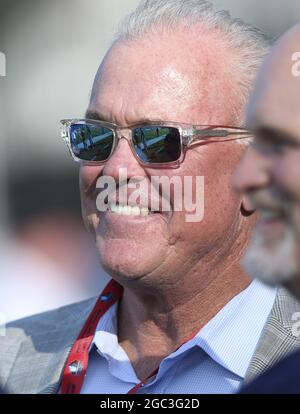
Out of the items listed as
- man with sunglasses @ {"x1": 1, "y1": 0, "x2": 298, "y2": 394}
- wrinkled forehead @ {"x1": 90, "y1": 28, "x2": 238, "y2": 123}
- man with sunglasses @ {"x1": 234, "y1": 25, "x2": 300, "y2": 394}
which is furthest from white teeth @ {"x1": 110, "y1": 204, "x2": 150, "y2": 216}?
man with sunglasses @ {"x1": 234, "y1": 25, "x2": 300, "y2": 394}

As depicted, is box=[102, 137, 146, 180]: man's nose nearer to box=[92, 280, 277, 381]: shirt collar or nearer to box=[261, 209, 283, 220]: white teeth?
box=[92, 280, 277, 381]: shirt collar

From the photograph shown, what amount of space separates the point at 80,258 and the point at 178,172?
2.34 m

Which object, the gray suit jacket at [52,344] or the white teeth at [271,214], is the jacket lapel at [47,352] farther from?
the white teeth at [271,214]

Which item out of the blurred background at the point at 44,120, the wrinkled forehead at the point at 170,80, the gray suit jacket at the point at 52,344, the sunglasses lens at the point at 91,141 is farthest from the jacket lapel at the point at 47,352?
the blurred background at the point at 44,120

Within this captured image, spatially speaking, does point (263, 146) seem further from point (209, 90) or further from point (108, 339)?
point (108, 339)

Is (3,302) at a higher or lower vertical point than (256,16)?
lower

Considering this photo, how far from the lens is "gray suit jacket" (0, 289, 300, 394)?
1.95 meters

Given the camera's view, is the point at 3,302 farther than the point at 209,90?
Yes

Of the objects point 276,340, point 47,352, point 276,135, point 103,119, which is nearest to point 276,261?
point 276,135

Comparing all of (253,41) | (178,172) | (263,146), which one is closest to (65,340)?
(178,172)

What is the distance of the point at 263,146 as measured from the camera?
127 centimetres

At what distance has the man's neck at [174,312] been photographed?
2143mm

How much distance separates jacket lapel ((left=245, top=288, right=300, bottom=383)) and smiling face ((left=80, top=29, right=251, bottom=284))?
22 cm

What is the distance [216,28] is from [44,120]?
8.87 ft
